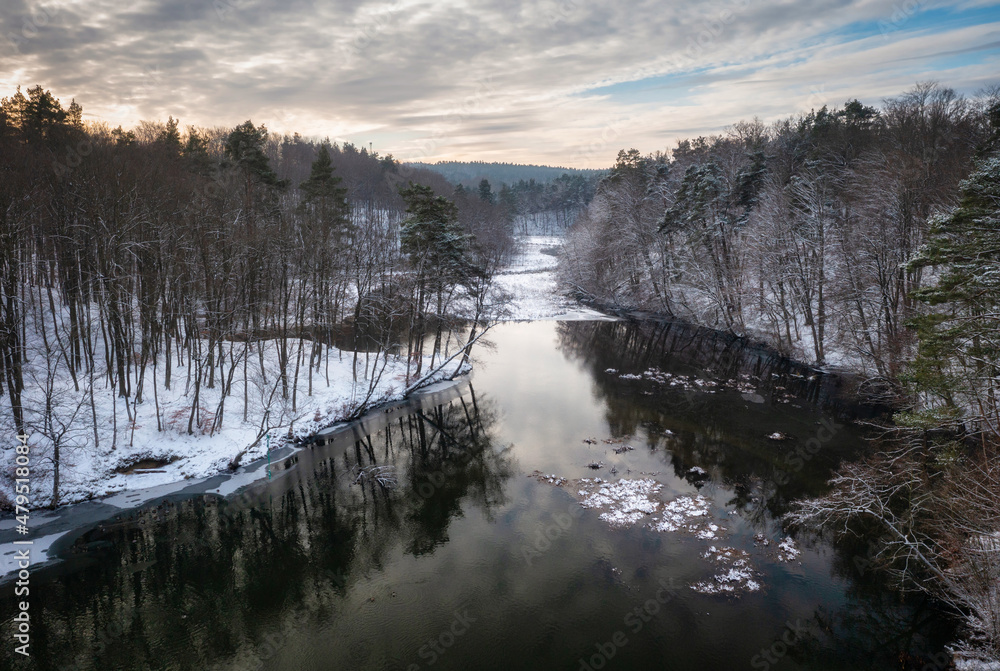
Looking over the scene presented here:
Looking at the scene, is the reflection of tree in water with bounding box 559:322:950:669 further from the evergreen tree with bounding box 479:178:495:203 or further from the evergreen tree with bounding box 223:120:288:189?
the evergreen tree with bounding box 479:178:495:203

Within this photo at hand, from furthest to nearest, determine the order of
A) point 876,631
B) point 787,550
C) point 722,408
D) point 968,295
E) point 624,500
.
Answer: point 722,408
point 624,500
point 787,550
point 968,295
point 876,631

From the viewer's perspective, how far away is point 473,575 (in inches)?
578

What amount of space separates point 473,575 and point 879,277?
27.8m

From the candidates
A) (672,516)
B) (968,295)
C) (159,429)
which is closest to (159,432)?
(159,429)

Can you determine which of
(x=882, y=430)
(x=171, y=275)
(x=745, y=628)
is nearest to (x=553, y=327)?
(x=882, y=430)

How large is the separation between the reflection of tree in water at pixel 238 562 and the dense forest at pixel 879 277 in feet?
43.1

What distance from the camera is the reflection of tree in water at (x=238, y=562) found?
39.9 feet

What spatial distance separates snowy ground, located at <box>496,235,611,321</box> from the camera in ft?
170

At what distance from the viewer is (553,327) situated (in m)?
46.8

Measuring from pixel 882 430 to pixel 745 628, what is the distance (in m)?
16.2

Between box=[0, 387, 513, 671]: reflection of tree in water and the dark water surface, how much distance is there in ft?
0.20

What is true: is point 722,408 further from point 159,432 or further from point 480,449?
point 159,432

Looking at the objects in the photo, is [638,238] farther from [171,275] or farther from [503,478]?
[171,275]

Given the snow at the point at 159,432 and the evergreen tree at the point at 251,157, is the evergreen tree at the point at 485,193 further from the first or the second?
the snow at the point at 159,432
